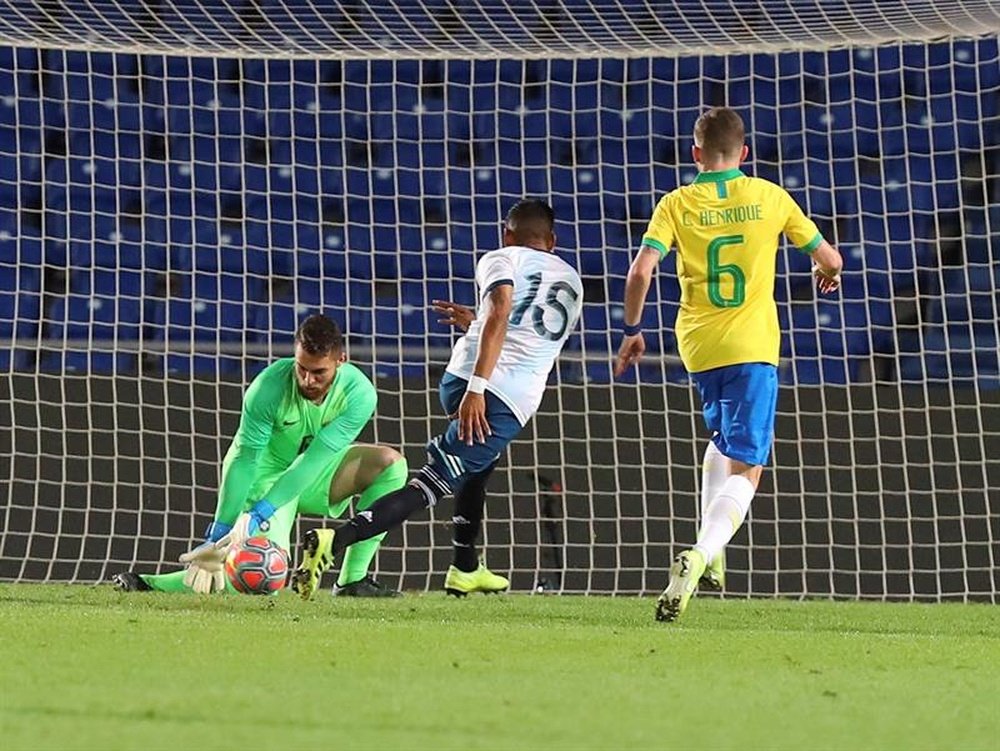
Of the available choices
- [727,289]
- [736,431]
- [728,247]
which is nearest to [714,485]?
[736,431]

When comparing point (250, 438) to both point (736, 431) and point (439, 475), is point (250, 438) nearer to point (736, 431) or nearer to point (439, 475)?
point (439, 475)

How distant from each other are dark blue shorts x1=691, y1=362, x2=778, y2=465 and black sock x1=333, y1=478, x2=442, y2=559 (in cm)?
Answer: 82

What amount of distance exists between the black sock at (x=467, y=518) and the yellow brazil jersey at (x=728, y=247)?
1072 mm

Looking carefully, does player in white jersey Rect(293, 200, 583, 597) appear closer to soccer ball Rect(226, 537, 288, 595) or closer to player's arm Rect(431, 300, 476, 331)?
player's arm Rect(431, 300, 476, 331)

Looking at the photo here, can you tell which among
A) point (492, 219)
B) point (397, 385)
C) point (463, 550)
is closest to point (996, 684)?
point (463, 550)

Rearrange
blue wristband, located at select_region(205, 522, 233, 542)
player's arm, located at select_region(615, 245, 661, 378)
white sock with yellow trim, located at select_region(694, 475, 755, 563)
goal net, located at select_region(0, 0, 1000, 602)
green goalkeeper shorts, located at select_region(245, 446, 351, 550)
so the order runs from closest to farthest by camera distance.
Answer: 1. white sock with yellow trim, located at select_region(694, 475, 755, 563)
2. player's arm, located at select_region(615, 245, 661, 378)
3. blue wristband, located at select_region(205, 522, 233, 542)
4. green goalkeeper shorts, located at select_region(245, 446, 351, 550)
5. goal net, located at select_region(0, 0, 1000, 602)

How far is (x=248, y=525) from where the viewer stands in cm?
439

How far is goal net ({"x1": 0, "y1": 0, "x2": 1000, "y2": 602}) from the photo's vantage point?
22.6 feet

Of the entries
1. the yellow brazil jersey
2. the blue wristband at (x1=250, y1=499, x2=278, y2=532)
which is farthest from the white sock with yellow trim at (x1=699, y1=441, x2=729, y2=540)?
the blue wristband at (x1=250, y1=499, x2=278, y2=532)

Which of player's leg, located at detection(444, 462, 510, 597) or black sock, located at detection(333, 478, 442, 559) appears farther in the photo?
player's leg, located at detection(444, 462, 510, 597)

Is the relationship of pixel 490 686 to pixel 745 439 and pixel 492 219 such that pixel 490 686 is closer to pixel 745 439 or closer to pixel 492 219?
pixel 745 439

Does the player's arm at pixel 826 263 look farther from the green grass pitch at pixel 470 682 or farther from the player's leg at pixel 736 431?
the green grass pitch at pixel 470 682

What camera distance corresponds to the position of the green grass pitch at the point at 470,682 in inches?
81.0

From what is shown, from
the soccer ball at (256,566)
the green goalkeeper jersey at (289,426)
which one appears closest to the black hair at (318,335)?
the green goalkeeper jersey at (289,426)
